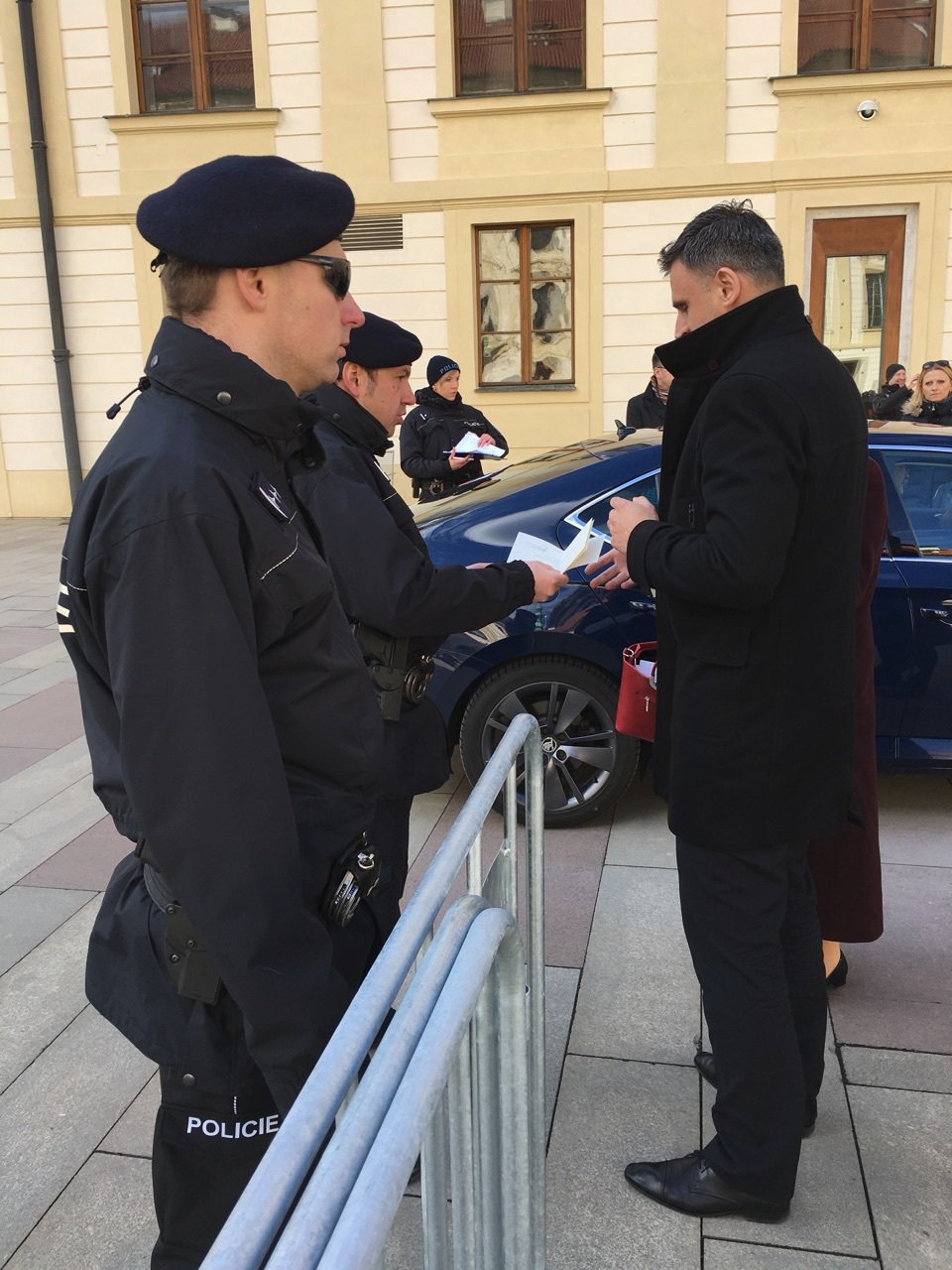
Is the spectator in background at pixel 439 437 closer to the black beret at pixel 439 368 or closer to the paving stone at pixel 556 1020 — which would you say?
the black beret at pixel 439 368

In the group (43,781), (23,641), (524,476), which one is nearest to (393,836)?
(524,476)

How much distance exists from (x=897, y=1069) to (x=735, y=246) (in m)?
2.01

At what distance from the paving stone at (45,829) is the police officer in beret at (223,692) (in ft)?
8.91

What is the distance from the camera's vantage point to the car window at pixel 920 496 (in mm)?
4078

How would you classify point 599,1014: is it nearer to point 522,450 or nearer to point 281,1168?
point 281,1168

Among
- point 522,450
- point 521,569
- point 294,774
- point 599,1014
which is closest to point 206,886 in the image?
point 294,774

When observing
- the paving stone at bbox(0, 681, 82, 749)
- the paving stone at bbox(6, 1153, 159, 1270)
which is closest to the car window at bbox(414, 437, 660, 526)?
the paving stone at bbox(0, 681, 82, 749)

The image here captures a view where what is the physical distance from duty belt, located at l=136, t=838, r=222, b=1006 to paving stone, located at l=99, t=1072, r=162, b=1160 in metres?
1.23

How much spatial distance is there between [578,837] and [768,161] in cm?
986

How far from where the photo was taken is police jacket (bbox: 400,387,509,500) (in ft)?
24.6

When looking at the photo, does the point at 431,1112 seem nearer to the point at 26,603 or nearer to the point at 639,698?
the point at 639,698

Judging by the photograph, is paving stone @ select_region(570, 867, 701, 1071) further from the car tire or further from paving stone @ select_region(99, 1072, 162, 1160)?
paving stone @ select_region(99, 1072, 162, 1160)

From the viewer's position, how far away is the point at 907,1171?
2.37m

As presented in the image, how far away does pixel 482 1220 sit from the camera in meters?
1.50
